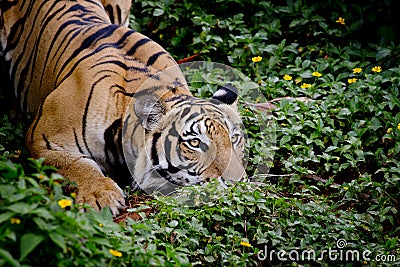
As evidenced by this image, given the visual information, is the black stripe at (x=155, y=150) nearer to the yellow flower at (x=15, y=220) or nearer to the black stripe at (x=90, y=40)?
the black stripe at (x=90, y=40)

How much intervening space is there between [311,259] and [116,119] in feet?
5.29

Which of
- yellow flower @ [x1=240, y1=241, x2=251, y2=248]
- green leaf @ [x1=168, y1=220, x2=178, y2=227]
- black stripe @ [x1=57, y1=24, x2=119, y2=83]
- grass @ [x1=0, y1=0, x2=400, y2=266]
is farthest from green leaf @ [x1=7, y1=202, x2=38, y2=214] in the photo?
black stripe @ [x1=57, y1=24, x2=119, y2=83]

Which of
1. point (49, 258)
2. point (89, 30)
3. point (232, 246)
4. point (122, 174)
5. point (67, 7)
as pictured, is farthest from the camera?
point (67, 7)

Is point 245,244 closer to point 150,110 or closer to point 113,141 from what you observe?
point 150,110

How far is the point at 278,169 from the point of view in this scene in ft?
17.0

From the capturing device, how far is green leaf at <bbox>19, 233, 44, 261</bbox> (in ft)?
9.00

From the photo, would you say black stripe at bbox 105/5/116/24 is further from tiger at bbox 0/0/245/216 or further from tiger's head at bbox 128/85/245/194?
tiger's head at bbox 128/85/245/194

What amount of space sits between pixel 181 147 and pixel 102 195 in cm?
60

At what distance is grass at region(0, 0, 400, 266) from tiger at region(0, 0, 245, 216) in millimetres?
190

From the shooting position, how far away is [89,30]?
520cm

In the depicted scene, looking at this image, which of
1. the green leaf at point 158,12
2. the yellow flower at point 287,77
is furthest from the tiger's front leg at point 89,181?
the green leaf at point 158,12

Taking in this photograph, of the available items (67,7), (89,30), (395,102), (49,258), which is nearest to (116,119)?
(89,30)

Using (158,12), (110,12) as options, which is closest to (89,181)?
(110,12)

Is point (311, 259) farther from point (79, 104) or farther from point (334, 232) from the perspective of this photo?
point (79, 104)
